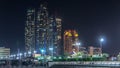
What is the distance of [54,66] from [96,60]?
17.2 metres

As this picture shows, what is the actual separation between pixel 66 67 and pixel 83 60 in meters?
5.30

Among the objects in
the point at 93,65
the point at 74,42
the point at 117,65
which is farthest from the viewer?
the point at 74,42

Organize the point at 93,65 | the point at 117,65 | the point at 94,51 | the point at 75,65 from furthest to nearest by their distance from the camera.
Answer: the point at 94,51 < the point at 75,65 < the point at 93,65 < the point at 117,65

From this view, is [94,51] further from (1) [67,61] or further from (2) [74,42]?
(1) [67,61]

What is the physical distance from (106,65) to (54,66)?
79.8ft

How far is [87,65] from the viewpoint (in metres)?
86.1

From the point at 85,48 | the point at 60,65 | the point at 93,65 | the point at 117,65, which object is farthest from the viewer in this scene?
the point at 85,48

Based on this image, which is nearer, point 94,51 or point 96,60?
point 96,60

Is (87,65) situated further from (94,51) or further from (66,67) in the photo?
(94,51)

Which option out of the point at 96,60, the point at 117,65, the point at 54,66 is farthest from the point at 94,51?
the point at 117,65

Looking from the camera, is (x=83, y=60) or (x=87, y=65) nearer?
(x=87, y=65)

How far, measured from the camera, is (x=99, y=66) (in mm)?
82062

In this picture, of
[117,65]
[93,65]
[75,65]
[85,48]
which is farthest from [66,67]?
[85,48]

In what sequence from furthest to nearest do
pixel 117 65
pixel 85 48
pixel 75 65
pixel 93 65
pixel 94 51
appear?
pixel 85 48
pixel 94 51
pixel 75 65
pixel 93 65
pixel 117 65
